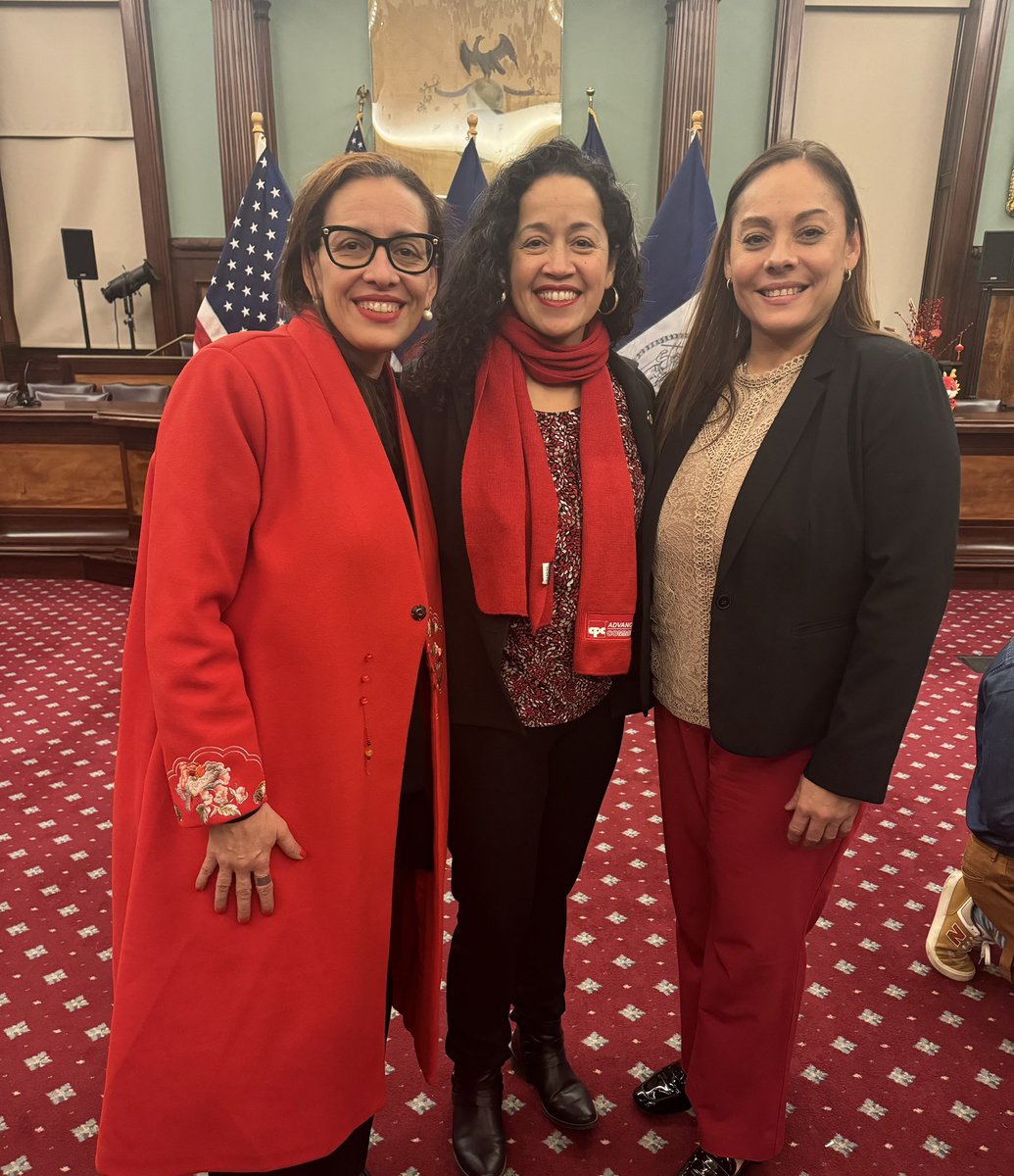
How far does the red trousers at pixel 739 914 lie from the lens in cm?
138

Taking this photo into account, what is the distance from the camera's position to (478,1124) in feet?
5.22

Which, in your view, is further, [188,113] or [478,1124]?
[188,113]

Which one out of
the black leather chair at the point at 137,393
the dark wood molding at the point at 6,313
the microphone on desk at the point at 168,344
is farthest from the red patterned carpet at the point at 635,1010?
the dark wood molding at the point at 6,313

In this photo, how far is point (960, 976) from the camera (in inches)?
81.7

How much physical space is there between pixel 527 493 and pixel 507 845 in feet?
1.85

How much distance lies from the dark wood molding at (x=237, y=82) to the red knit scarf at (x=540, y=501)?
23.2 ft

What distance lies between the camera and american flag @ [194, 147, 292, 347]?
153 inches

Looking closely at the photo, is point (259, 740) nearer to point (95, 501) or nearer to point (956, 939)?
point (956, 939)

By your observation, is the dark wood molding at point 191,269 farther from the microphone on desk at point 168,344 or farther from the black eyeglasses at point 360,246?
the black eyeglasses at point 360,246

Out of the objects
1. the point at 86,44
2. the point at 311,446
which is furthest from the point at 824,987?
the point at 86,44

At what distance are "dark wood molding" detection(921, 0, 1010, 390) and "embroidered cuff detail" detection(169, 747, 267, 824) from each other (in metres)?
7.81

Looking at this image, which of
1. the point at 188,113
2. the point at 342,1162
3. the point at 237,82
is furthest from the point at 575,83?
the point at 342,1162

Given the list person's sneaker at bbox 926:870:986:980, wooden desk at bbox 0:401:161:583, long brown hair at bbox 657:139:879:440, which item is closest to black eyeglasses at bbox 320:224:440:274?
Answer: long brown hair at bbox 657:139:879:440

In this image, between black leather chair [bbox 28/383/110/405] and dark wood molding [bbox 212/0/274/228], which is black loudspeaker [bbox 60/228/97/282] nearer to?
dark wood molding [bbox 212/0/274/228]
